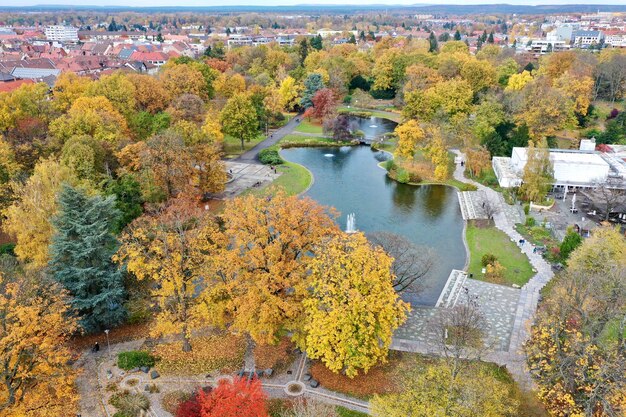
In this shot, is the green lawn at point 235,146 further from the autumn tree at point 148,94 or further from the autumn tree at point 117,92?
the autumn tree at point 117,92

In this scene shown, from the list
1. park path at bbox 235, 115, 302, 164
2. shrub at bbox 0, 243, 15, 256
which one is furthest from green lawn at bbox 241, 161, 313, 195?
shrub at bbox 0, 243, 15, 256

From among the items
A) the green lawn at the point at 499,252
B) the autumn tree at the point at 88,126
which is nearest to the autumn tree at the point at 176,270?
the green lawn at the point at 499,252

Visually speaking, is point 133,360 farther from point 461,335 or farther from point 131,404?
point 461,335

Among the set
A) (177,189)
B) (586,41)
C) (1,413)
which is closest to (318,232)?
(1,413)

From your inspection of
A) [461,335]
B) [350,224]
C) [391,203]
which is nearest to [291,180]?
[391,203]

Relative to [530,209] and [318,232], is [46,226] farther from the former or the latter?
[530,209]

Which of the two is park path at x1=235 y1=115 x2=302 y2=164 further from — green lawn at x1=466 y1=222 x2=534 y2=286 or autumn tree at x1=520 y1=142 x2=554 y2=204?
autumn tree at x1=520 y1=142 x2=554 y2=204
